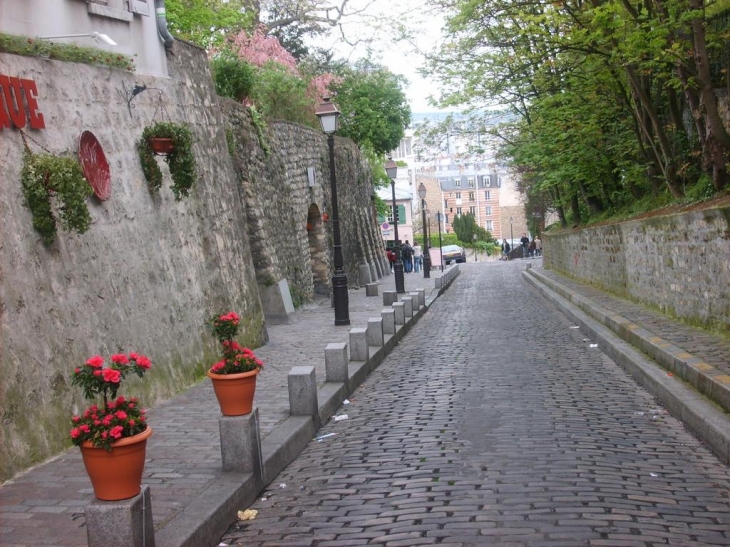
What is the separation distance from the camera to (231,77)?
18734mm

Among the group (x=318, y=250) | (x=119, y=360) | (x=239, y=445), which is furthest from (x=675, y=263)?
(x=318, y=250)

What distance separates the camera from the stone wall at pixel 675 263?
9.81m

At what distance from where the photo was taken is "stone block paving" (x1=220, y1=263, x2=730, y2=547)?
4.56 meters

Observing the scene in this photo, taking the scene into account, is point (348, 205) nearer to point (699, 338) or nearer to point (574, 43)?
point (574, 43)

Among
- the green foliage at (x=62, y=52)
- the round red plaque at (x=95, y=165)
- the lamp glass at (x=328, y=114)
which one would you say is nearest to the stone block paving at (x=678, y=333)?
the lamp glass at (x=328, y=114)

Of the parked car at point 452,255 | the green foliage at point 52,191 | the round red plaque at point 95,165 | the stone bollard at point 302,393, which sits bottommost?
the parked car at point 452,255

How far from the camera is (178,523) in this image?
4.46m

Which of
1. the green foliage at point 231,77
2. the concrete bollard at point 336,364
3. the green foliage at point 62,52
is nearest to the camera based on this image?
the green foliage at point 62,52

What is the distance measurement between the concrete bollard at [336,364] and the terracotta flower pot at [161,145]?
10.4ft

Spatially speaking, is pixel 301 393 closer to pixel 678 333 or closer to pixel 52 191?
pixel 52 191

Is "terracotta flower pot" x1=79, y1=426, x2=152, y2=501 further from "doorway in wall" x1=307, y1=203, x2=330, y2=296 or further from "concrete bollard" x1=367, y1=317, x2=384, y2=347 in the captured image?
"doorway in wall" x1=307, y1=203, x2=330, y2=296

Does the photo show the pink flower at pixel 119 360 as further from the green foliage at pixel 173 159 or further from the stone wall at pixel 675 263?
the stone wall at pixel 675 263

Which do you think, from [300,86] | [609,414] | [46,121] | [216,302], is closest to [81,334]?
[46,121]

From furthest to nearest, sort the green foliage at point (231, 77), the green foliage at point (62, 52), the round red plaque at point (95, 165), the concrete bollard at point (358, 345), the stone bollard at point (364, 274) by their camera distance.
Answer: the stone bollard at point (364, 274)
the green foliage at point (231, 77)
the concrete bollard at point (358, 345)
the round red plaque at point (95, 165)
the green foliage at point (62, 52)
